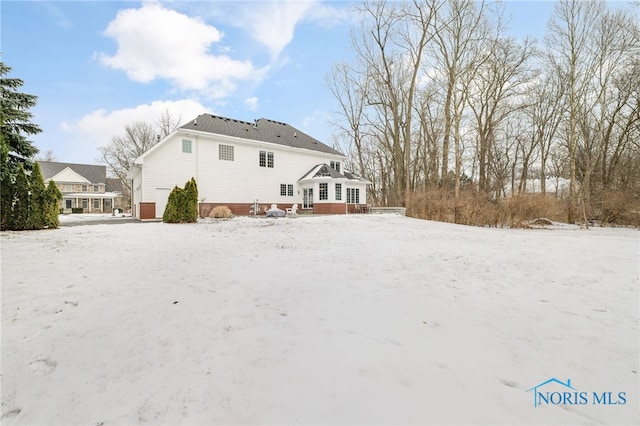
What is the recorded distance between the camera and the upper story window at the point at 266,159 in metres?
21.0

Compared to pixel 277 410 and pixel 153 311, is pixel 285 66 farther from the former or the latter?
pixel 277 410

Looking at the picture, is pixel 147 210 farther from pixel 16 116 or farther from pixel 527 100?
pixel 527 100

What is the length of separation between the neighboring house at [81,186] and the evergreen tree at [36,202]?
36.9 meters

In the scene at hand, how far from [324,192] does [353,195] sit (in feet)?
11.3

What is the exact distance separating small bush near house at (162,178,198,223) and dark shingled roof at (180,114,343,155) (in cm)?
726

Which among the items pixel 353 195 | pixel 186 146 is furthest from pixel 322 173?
pixel 186 146

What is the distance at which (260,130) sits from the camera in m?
22.9

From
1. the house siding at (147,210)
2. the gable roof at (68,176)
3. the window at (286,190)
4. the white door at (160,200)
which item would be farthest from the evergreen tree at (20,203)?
the gable roof at (68,176)

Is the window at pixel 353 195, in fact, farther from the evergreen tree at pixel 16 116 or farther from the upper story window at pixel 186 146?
the evergreen tree at pixel 16 116

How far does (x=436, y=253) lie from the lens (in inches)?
252

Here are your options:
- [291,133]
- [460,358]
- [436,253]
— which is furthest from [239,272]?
[291,133]

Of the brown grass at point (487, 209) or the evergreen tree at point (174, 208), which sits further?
the brown grass at point (487, 209)

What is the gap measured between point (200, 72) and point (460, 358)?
1757cm

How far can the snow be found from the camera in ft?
5.83
